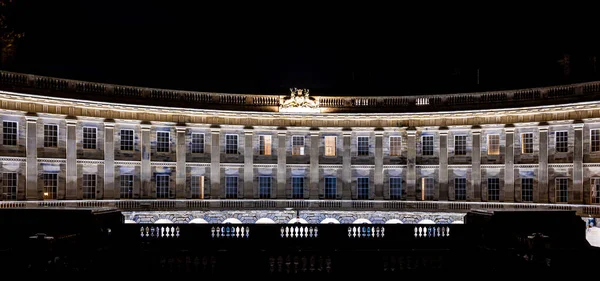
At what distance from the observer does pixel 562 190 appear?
41750 mm

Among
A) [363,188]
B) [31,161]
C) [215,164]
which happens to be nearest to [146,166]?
[215,164]

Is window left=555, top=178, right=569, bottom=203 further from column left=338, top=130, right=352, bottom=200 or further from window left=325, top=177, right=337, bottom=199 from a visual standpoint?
window left=325, top=177, right=337, bottom=199

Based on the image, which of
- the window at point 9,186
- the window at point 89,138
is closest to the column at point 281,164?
the window at point 89,138

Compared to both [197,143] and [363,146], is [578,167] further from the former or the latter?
[197,143]

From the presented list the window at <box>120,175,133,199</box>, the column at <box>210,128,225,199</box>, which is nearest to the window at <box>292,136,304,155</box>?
the column at <box>210,128,225,199</box>

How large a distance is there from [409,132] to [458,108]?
4228 mm

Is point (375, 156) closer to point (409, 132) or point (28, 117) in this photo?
point (409, 132)

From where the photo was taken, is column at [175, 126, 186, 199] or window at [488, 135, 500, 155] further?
window at [488, 135, 500, 155]

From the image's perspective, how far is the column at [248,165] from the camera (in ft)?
153

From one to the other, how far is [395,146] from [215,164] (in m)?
14.3

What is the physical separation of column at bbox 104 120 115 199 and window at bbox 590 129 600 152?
33.2 meters

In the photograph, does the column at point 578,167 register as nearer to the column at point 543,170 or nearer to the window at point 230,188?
the column at point 543,170

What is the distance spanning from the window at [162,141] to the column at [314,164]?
36.8 feet

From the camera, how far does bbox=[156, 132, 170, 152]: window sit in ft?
146
